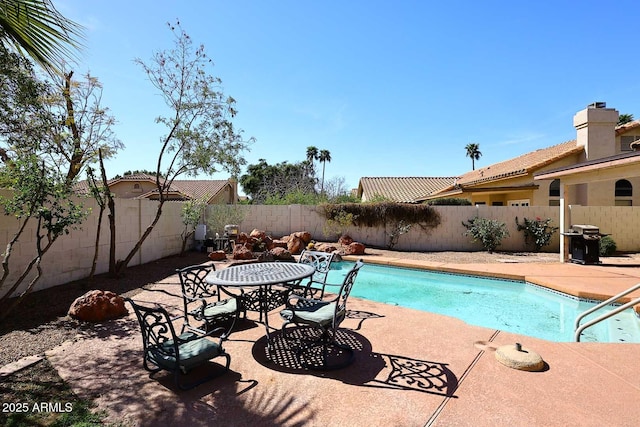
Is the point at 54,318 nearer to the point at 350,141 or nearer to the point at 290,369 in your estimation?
the point at 290,369

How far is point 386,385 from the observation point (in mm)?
2986

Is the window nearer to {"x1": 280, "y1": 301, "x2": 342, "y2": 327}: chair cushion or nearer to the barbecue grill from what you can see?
the barbecue grill

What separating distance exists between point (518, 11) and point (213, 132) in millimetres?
8615

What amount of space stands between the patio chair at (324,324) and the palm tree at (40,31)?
3.14m

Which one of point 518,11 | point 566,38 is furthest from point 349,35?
point 566,38

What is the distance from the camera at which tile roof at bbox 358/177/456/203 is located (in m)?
24.3

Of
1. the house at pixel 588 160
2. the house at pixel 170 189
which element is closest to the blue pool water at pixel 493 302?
the house at pixel 588 160

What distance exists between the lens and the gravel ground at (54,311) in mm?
3928

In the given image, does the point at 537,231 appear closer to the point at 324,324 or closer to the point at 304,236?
the point at 304,236

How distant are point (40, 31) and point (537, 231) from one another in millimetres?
15111

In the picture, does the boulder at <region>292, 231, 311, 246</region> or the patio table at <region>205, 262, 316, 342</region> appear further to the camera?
the boulder at <region>292, 231, 311, 246</region>

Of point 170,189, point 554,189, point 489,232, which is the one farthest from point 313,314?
point 170,189

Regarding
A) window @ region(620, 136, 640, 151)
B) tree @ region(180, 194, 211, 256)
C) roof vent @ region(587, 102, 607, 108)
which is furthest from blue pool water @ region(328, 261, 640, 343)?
window @ region(620, 136, 640, 151)

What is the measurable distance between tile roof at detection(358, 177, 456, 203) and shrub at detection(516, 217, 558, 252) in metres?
10.7
